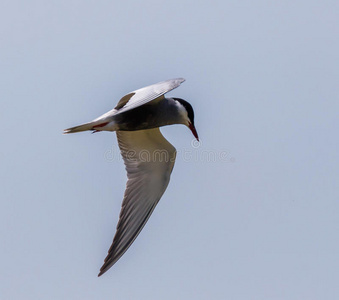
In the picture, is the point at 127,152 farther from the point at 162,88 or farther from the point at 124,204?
the point at 162,88

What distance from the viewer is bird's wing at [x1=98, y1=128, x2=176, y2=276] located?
991 cm

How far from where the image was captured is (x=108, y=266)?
927 centimetres

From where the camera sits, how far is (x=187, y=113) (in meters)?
9.80

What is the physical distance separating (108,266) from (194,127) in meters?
2.30

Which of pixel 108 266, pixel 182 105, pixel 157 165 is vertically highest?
pixel 182 105

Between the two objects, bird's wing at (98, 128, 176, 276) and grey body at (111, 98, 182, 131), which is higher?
grey body at (111, 98, 182, 131)

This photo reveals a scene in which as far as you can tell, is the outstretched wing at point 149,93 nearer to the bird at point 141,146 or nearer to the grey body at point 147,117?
the bird at point 141,146

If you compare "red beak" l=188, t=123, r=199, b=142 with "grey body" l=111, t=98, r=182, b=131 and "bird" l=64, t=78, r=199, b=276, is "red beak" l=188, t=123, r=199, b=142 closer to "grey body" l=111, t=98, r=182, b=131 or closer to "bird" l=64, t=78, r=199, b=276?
"bird" l=64, t=78, r=199, b=276

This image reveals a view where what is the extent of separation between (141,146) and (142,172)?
1.31 feet

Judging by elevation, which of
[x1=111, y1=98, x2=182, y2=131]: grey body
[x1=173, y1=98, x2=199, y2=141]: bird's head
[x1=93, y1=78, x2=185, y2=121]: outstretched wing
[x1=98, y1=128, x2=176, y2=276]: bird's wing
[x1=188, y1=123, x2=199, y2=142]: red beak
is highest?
[x1=93, y1=78, x2=185, y2=121]: outstretched wing

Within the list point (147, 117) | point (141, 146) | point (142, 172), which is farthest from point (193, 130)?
point (142, 172)

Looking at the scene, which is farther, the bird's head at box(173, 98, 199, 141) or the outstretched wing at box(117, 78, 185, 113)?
the bird's head at box(173, 98, 199, 141)

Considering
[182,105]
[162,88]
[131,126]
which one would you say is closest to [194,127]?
[182,105]

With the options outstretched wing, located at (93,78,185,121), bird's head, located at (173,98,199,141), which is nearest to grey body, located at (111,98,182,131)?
bird's head, located at (173,98,199,141)
